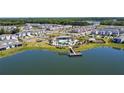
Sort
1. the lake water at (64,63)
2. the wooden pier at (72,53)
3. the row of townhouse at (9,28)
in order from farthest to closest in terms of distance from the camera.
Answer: the row of townhouse at (9,28)
the wooden pier at (72,53)
the lake water at (64,63)

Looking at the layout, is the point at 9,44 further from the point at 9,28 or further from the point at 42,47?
the point at 42,47

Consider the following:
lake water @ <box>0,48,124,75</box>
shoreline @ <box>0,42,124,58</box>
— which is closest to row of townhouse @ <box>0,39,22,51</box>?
shoreline @ <box>0,42,124,58</box>

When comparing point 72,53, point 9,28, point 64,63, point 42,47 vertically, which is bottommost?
point 64,63

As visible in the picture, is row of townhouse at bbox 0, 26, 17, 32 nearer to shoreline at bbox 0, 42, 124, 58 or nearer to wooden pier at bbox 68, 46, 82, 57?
shoreline at bbox 0, 42, 124, 58

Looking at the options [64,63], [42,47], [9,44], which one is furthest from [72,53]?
[9,44]

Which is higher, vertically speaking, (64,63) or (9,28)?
(9,28)

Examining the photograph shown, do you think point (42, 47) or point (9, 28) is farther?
point (9, 28)

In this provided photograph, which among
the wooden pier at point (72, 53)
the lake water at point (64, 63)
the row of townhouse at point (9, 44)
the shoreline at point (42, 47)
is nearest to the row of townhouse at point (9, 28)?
the row of townhouse at point (9, 44)

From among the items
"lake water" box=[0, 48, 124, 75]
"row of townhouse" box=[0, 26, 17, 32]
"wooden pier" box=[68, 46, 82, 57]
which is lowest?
"lake water" box=[0, 48, 124, 75]

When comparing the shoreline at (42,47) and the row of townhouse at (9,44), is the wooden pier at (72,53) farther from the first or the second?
the row of townhouse at (9,44)
